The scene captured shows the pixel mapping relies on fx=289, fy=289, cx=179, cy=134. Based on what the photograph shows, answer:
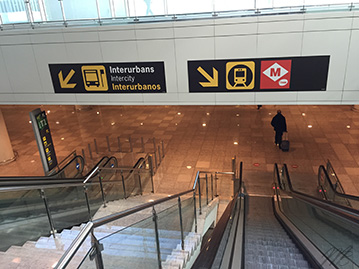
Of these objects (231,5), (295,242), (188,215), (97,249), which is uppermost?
(231,5)

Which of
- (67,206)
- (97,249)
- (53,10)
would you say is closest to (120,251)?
(97,249)

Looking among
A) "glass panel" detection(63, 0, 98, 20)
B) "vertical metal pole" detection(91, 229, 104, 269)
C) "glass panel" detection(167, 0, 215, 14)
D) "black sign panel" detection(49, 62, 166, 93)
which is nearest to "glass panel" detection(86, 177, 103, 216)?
"black sign panel" detection(49, 62, 166, 93)

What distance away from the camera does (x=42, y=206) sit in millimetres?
4230

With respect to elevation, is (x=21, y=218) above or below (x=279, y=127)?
above

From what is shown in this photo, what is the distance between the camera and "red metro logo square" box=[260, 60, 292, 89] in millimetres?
5734

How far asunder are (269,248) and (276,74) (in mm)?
3643

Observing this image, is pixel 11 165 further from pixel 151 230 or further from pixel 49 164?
pixel 151 230

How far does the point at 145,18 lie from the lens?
629 centimetres

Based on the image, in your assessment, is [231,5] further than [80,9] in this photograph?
No

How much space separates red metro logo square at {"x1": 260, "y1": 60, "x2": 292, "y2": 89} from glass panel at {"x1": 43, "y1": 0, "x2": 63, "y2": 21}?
4.74 meters

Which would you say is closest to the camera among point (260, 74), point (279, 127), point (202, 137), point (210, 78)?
point (260, 74)

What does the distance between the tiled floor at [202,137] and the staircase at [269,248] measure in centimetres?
376

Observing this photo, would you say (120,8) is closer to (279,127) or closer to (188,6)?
(188,6)

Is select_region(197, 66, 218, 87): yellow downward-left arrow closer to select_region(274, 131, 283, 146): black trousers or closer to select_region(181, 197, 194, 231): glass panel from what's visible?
select_region(181, 197, 194, 231): glass panel
